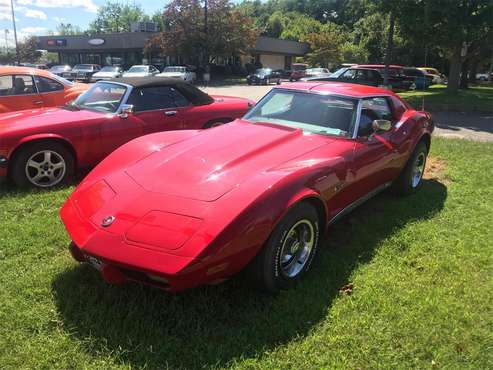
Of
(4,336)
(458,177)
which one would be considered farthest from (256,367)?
(458,177)

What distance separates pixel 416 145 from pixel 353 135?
162 centimetres

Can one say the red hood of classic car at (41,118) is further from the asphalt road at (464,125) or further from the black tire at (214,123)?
the asphalt road at (464,125)

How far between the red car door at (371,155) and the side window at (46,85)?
20.0 feet

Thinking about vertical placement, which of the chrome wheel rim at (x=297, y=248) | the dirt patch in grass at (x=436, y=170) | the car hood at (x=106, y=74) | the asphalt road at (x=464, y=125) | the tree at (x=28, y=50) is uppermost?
the tree at (x=28, y=50)

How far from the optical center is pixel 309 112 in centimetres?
457

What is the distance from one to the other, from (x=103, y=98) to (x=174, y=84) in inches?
43.6

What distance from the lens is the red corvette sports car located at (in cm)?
279

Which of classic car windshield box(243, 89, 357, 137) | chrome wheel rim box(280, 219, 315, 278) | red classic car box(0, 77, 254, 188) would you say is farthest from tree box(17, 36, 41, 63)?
chrome wheel rim box(280, 219, 315, 278)

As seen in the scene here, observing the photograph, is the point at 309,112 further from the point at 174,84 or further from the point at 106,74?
the point at 106,74

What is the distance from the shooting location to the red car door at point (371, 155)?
13.7 feet

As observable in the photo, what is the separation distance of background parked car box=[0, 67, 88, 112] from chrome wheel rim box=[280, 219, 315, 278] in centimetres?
647

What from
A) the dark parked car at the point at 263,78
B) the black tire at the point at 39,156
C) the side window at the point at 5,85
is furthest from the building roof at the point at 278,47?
the black tire at the point at 39,156

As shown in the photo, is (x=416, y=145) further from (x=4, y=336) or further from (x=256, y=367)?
(x=4, y=336)

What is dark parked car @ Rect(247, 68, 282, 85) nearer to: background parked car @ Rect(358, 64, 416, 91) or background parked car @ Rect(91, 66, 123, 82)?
background parked car @ Rect(91, 66, 123, 82)
